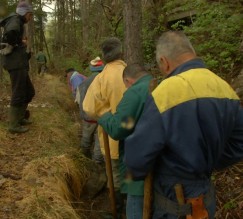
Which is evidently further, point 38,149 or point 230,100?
point 38,149

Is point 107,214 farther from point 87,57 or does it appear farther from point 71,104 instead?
point 87,57

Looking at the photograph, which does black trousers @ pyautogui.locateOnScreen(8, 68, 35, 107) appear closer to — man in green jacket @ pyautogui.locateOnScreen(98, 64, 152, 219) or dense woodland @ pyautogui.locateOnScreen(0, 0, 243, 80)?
dense woodland @ pyautogui.locateOnScreen(0, 0, 243, 80)

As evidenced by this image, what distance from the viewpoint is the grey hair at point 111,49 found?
4504mm

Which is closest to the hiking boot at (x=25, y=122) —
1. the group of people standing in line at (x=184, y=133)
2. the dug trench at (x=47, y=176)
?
the dug trench at (x=47, y=176)

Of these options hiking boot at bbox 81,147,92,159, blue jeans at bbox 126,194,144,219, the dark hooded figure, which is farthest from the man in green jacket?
hiking boot at bbox 81,147,92,159

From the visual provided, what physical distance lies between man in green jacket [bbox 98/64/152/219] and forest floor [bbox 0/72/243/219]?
42.9 inches

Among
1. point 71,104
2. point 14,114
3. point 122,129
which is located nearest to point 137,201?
point 122,129

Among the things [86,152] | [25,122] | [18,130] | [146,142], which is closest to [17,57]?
[18,130]

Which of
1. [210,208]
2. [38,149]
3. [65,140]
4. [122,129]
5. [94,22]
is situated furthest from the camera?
[94,22]

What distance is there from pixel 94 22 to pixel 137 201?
21.0 m

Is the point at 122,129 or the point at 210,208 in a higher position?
the point at 122,129

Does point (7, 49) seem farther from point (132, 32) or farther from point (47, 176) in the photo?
point (47, 176)

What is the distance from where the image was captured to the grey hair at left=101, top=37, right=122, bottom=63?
450 centimetres

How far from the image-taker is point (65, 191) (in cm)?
484
